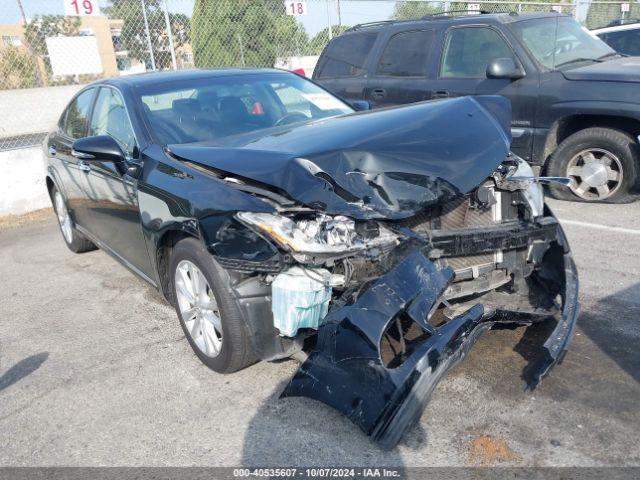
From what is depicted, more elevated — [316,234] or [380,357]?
[316,234]

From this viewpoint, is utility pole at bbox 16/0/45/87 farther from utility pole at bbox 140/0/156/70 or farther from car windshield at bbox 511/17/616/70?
car windshield at bbox 511/17/616/70

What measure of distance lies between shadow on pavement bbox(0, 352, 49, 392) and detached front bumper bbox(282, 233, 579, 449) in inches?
74.8

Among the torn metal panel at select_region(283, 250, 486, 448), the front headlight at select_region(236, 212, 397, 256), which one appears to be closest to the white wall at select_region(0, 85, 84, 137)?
the front headlight at select_region(236, 212, 397, 256)

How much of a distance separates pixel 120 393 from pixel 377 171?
1.91 meters

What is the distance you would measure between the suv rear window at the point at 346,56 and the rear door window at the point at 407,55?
1.06ft

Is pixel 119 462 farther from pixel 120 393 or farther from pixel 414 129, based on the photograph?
pixel 414 129

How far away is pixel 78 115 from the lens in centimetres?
511

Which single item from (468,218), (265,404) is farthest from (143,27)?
(265,404)

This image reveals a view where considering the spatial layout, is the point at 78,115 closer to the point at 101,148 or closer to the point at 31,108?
the point at 101,148

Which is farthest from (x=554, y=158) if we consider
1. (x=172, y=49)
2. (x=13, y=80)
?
(x=13, y=80)

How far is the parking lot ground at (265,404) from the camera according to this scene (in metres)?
2.56

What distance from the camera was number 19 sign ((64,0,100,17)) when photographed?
8594mm

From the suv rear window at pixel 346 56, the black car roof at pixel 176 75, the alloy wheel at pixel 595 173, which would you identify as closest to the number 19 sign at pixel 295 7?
the suv rear window at pixel 346 56

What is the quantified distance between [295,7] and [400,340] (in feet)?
33.3
